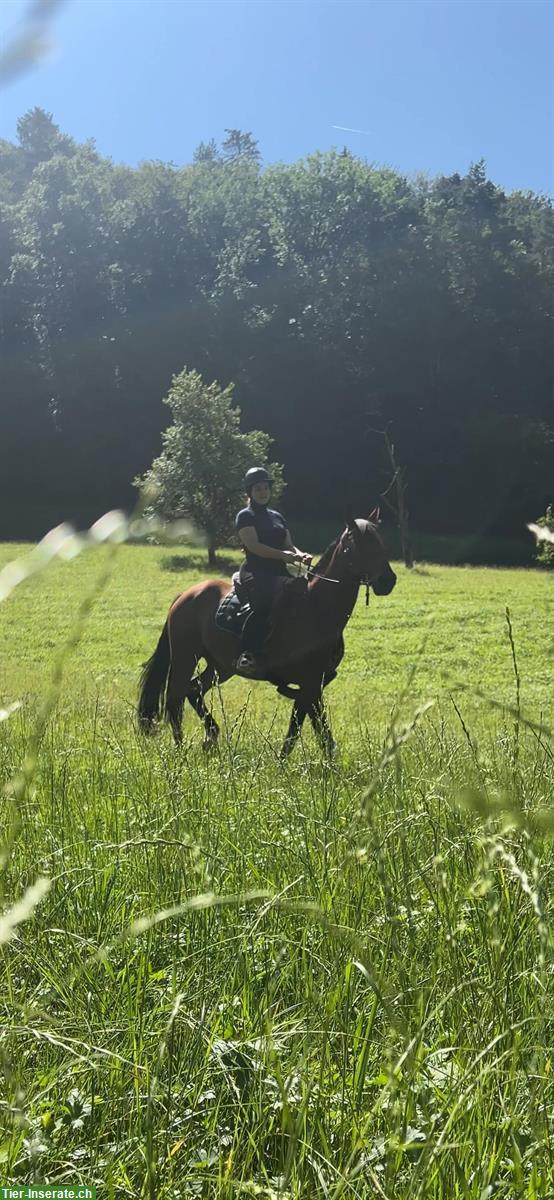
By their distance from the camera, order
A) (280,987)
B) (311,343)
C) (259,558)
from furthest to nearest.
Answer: (311,343) < (259,558) < (280,987)

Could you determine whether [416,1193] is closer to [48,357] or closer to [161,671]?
[161,671]

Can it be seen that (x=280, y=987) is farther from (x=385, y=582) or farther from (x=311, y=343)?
(x=311, y=343)

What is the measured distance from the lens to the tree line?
2066 inches

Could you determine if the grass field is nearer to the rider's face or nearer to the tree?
the rider's face

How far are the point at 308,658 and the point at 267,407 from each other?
4711 cm

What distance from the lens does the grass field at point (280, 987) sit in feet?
4.42


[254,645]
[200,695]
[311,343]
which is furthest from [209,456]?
[200,695]

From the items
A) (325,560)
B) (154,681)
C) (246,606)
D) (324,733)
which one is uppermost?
(325,560)

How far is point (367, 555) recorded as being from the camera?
7.50 m

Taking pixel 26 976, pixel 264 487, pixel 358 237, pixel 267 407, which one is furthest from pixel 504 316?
pixel 26 976

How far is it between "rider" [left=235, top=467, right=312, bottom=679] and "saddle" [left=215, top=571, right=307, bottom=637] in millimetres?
54

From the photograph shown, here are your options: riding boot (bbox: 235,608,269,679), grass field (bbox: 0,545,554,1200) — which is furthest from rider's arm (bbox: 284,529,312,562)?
grass field (bbox: 0,545,554,1200)

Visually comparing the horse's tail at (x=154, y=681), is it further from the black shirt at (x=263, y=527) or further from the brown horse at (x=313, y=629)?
the black shirt at (x=263, y=527)

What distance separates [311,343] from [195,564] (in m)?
24.5
